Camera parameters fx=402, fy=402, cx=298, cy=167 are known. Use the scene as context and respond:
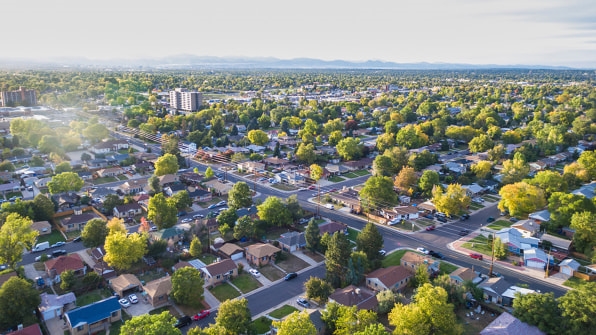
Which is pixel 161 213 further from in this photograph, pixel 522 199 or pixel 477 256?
A: pixel 522 199

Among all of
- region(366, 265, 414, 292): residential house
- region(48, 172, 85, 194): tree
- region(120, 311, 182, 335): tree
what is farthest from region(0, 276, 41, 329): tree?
region(48, 172, 85, 194): tree

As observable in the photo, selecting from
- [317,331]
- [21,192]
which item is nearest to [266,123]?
[21,192]

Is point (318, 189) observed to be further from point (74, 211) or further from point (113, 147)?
point (113, 147)

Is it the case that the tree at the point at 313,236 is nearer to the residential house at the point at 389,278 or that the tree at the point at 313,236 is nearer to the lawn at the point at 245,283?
the residential house at the point at 389,278

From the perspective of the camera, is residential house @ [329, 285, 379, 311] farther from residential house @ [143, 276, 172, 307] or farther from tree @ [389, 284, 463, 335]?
residential house @ [143, 276, 172, 307]

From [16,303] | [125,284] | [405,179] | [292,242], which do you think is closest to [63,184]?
[125,284]
